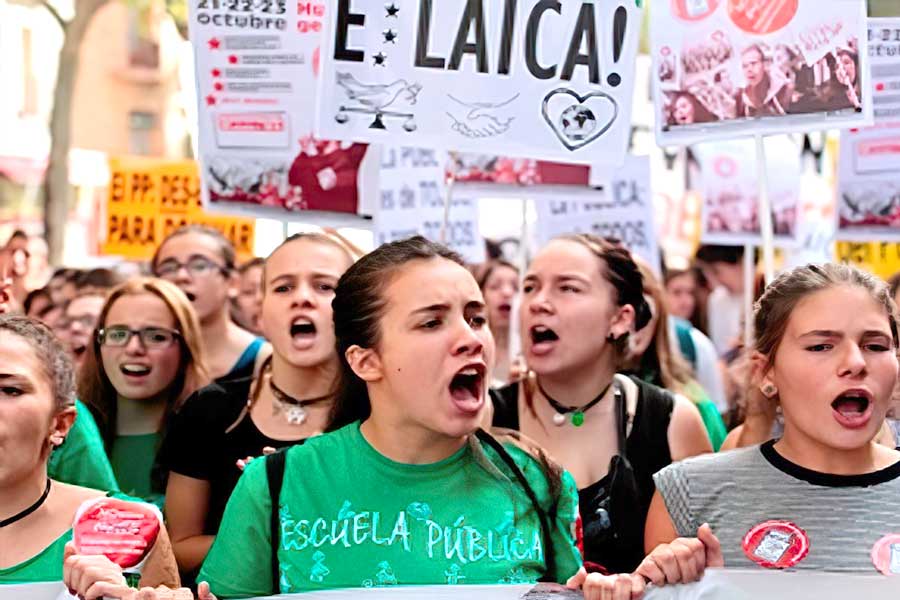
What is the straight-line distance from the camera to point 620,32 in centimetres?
549

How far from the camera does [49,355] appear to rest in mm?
3854

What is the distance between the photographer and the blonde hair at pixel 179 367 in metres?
5.87

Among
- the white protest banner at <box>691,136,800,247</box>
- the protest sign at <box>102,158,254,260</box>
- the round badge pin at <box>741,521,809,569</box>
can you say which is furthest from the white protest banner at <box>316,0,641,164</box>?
the protest sign at <box>102,158,254,260</box>

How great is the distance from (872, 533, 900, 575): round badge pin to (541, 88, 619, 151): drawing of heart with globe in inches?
90.8

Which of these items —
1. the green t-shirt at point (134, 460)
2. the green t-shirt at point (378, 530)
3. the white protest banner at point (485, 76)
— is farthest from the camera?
the green t-shirt at point (134, 460)

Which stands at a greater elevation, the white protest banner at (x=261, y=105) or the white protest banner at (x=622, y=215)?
the white protest banner at (x=261, y=105)

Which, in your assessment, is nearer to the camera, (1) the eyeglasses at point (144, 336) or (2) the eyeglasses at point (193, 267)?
(1) the eyeglasses at point (144, 336)

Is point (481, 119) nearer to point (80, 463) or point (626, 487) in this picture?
point (626, 487)

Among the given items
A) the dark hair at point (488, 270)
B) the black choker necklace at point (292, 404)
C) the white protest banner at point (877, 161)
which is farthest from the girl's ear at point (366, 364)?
the dark hair at point (488, 270)

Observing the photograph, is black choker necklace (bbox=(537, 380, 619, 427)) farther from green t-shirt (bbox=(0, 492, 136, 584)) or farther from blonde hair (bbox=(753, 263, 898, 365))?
green t-shirt (bbox=(0, 492, 136, 584))

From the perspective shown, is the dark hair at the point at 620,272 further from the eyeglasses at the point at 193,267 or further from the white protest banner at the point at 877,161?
the eyeglasses at the point at 193,267

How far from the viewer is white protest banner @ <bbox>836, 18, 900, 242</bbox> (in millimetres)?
6176

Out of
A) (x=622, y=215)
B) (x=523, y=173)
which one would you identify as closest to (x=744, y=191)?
(x=622, y=215)

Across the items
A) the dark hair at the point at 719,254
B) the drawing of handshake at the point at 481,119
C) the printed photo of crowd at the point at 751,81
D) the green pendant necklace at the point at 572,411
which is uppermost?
the printed photo of crowd at the point at 751,81
